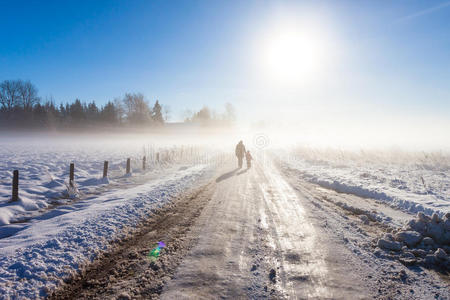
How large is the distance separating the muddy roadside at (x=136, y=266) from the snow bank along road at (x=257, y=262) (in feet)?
0.05

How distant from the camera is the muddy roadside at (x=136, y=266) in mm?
2793

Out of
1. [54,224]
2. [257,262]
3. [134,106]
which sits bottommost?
[54,224]

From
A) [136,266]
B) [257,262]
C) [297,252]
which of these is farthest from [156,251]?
[297,252]

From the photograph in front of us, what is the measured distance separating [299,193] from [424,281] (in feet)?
16.7

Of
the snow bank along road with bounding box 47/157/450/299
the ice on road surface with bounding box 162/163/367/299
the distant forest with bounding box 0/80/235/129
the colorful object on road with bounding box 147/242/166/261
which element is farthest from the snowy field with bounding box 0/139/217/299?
the distant forest with bounding box 0/80/235/129

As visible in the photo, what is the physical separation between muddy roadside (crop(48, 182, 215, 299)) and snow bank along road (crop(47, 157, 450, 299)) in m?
0.02

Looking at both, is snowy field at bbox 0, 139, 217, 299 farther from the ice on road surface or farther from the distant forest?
the distant forest

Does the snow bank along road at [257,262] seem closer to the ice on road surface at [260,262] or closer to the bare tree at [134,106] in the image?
the ice on road surface at [260,262]

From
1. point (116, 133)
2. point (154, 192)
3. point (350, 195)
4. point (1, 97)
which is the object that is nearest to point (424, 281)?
point (350, 195)

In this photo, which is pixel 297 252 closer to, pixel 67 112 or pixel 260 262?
pixel 260 262

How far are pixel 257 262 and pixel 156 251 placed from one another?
6.28ft

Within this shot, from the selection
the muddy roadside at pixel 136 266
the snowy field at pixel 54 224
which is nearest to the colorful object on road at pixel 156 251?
the muddy roadside at pixel 136 266

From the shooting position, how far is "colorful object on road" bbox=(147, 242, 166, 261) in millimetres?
3595

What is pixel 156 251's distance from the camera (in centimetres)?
380
